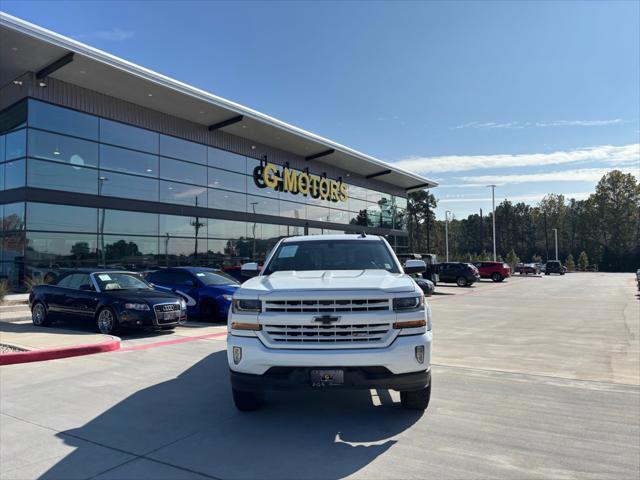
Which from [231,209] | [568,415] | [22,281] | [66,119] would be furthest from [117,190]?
[568,415]

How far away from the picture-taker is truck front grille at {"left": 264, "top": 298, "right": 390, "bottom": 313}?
438 cm

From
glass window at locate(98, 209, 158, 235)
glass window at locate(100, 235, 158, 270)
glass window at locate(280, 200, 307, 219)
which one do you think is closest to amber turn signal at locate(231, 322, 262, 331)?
glass window at locate(100, 235, 158, 270)

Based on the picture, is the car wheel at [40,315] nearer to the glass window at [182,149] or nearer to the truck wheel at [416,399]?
the truck wheel at [416,399]

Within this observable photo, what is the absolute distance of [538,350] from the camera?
8.92m

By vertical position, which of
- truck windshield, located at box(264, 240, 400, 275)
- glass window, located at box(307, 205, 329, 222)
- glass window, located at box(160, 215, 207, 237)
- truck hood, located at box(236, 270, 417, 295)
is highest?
glass window, located at box(307, 205, 329, 222)

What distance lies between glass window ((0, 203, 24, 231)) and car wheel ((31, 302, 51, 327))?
311 inches

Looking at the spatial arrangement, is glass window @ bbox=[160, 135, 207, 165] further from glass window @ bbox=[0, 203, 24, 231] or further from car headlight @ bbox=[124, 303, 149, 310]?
car headlight @ bbox=[124, 303, 149, 310]

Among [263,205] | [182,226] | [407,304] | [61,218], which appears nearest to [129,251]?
[61,218]

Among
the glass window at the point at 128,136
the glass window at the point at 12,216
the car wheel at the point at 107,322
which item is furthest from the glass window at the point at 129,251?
the car wheel at the point at 107,322

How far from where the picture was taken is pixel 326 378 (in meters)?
4.20

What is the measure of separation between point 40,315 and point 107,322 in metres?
2.73

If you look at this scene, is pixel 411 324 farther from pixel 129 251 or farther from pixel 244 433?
pixel 129 251

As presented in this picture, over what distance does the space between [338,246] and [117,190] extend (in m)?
17.9

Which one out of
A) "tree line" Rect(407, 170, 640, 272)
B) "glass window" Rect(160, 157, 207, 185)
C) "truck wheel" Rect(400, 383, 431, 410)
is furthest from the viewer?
"tree line" Rect(407, 170, 640, 272)
